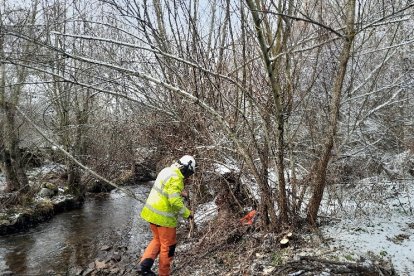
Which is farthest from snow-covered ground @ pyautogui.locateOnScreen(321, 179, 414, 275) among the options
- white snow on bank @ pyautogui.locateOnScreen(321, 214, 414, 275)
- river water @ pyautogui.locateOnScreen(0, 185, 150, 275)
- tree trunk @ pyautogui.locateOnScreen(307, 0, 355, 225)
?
river water @ pyautogui.locateOnScreen(0, 185, 150, 275)

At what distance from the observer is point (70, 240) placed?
28.4ft

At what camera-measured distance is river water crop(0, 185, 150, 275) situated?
7.11 meters

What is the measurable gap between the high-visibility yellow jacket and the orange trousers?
0.13 m

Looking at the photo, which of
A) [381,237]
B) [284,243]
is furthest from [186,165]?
[381,237]

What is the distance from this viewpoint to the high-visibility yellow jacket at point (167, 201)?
4.94m

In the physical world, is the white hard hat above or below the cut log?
above

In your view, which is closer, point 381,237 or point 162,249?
point 381,237

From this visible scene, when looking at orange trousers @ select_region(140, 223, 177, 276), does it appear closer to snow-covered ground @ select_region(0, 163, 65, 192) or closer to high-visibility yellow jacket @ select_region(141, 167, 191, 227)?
high-visibility yellow jacket @ select_region(141, 167, 191, 227)

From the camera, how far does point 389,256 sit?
4285 mm

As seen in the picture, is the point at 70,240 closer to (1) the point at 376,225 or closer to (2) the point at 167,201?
(2) the point at 167,201

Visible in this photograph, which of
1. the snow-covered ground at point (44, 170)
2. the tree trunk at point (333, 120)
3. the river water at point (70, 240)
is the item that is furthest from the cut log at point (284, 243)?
the snow-covered ground at point (44, 170)

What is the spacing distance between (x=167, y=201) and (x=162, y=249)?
2.23 ft

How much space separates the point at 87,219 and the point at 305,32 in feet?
27.9

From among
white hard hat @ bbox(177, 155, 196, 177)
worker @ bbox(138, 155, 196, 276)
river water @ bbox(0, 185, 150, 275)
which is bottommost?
river water @ bbox(0, 185, 150, 275)
